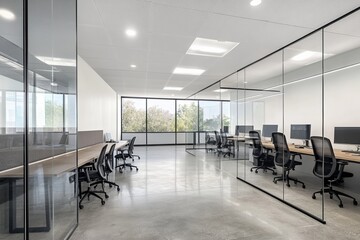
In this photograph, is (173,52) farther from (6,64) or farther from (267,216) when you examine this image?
(267,216)

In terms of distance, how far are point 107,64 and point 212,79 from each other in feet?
11.6

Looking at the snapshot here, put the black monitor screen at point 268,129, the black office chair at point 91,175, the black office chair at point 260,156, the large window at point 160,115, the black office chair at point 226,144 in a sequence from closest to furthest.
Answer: the black office chair at point 91,175
the black monitor screen at point 268,129
the black office chair at point 260,156
the black office chair at point 226,144
the large window at point 160,115

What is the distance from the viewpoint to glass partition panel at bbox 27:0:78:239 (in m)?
1.77

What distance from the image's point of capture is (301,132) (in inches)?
185

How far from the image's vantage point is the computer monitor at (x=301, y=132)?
14.7ft

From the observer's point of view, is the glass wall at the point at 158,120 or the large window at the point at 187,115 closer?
the large window at the point at 187,115

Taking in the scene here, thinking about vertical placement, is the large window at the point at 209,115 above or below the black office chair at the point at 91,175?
above

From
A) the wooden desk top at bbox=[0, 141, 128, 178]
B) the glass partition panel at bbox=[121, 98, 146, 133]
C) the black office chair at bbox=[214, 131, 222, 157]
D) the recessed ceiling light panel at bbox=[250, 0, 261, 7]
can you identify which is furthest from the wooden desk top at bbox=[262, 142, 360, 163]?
the glass partition panel at bbox=[121, 98, 146, 133]

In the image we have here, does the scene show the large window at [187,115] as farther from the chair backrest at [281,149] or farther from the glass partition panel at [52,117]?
the glass partition panel at [52,117]

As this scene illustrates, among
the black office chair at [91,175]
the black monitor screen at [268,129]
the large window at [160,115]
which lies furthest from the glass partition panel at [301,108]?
the large window at [160,115]

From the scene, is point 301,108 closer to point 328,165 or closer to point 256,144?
point 328,165

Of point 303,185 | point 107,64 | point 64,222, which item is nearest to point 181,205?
point 64,222

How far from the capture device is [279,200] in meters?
3.47

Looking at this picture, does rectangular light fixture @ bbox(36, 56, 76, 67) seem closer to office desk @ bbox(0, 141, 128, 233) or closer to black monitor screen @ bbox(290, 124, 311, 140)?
office desk @ bbox(0, 141, 128, 233)
